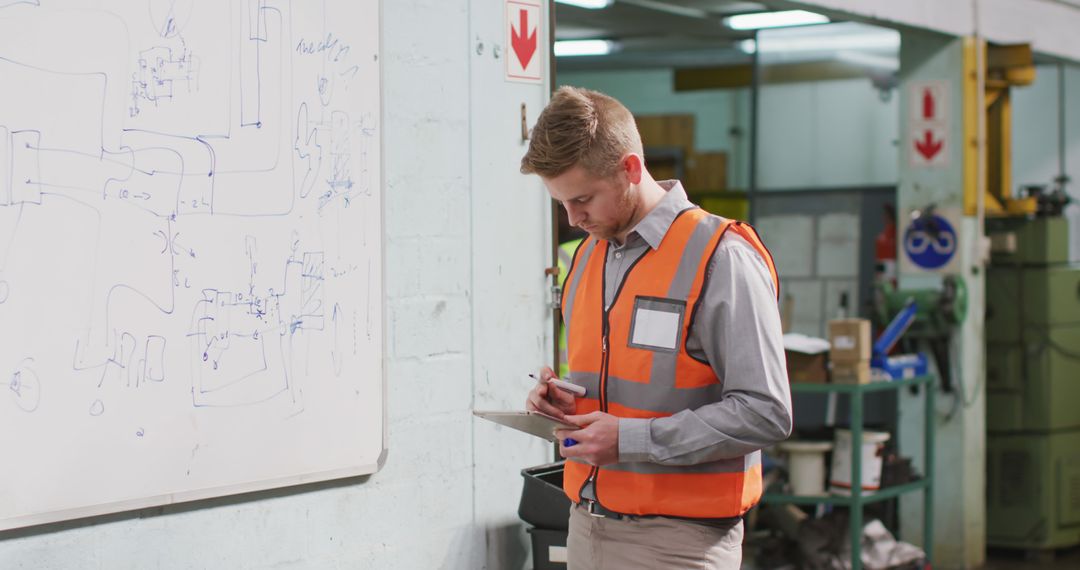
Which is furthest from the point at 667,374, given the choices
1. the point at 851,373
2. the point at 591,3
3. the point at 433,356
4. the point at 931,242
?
the point at 591,3

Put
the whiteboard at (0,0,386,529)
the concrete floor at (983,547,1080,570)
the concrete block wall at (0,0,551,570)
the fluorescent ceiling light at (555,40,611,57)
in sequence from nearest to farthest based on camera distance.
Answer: the whiteboard at (0,0,386,529) → the concrete block wall at (0,0,551,570) → the concrete floor at (983,547,1080,570) → the fluorescent ceiling light at (555,40,611,57)

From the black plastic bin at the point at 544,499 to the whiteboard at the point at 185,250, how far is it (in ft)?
1.51

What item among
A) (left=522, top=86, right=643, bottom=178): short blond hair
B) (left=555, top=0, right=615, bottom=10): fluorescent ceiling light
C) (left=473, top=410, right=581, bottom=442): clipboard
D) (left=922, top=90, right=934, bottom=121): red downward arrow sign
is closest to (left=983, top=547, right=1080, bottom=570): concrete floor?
(left=922, top=90, right=934, bottom=121): red downward arrow sign

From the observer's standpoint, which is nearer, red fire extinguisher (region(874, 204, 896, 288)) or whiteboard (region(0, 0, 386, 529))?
whiteboard (region(0, 0, 386, 529))

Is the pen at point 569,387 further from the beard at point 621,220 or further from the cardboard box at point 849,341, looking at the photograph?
the cardboard box at point 849,341

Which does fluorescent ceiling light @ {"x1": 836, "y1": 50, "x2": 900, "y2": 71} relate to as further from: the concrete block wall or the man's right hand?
the man's right hand

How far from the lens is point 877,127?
22.6 feet

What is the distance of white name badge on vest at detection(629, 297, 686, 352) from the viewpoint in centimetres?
181

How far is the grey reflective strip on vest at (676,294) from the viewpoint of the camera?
1.81 meters

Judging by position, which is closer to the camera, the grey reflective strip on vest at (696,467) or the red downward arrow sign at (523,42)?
the grey reflective strip on vest at (696,467)

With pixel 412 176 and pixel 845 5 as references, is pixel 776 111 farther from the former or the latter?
pixel 412 176

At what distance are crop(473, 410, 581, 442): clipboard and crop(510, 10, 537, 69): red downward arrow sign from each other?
1572 millimetres

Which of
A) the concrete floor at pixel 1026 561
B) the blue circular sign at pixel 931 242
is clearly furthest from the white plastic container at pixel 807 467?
the concrete floor at pixel 1026 561

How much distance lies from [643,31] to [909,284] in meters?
2.41
